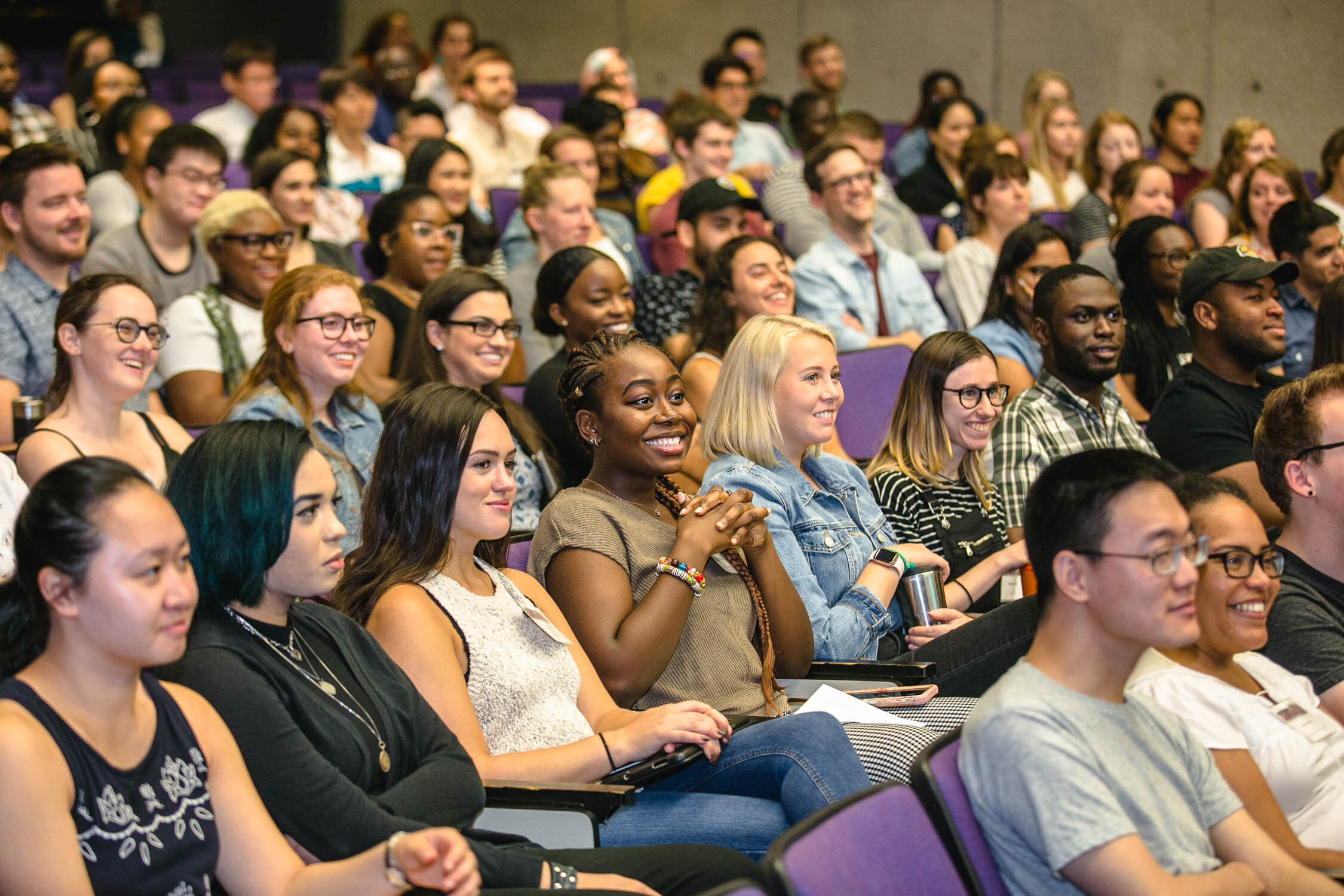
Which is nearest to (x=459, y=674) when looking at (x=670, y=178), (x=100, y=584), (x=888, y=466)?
(x=100, y=584)

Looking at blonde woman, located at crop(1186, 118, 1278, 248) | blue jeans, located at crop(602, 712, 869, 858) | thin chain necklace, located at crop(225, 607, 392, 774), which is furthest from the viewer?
blonde woman, located at crop(1186, 118, 1278, 248)

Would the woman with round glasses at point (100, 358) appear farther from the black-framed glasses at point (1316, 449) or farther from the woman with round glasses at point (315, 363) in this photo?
the black-framed glasses at point (1316, 449)

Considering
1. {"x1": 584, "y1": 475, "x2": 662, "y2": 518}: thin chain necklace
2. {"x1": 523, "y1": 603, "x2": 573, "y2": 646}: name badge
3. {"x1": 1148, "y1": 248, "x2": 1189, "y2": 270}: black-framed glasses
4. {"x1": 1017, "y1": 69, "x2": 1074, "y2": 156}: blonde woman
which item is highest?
{"x1": 1017, "y1": 69, "x2": 1074, "y2": 156}: blonde woman

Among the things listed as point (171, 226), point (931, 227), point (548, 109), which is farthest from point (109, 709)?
point (548, 109)

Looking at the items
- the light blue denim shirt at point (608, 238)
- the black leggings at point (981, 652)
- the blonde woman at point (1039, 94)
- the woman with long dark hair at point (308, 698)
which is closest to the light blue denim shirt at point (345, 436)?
the woman with long dark hair at point (308, 698)

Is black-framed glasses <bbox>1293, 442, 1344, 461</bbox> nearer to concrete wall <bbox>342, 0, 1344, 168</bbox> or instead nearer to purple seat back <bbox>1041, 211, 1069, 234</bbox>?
purple seat back <bbox>1041, 211, 1069, 234</bbox>

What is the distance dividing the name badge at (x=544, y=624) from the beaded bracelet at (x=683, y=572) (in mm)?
226

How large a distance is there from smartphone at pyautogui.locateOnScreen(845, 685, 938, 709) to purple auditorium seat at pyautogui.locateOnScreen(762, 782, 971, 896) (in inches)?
36.5

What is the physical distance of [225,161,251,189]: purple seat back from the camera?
5598 mm

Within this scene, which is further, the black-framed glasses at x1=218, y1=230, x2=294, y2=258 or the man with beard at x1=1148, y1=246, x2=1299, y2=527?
the black-framed glasses at x1=218, y1=230, x2=294, y2=258

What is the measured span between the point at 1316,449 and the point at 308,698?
5.90 ft

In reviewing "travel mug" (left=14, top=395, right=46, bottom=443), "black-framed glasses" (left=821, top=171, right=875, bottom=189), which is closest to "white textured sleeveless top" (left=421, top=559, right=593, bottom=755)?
"travel mug" (left=14, top=395, right=46, bottom=443)

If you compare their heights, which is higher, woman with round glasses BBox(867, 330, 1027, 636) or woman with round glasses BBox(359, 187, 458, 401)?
woman with round glasses BBox(359, 187, 458, 401)

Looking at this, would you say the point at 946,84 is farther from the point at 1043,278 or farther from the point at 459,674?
the point at 459,674
